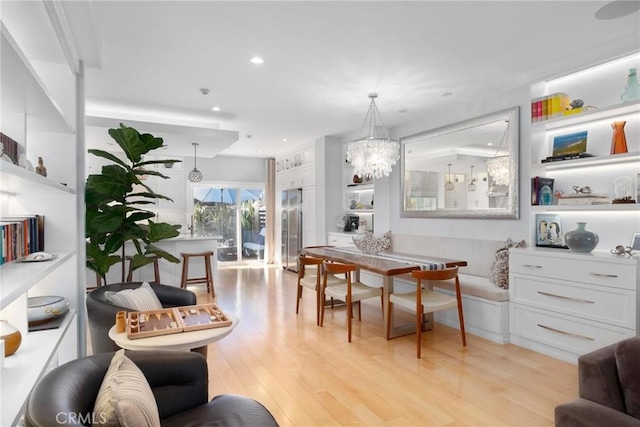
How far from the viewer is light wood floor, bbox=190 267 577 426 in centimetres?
236

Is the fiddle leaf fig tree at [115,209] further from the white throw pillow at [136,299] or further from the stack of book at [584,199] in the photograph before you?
the stack of book at [584,199]

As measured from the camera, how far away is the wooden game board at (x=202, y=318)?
204 centimetres

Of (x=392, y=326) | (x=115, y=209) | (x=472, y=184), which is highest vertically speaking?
(x=472, y=184)

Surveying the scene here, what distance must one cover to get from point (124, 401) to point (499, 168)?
4.39 m

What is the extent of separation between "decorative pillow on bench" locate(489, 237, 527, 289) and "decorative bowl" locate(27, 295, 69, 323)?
371 cm

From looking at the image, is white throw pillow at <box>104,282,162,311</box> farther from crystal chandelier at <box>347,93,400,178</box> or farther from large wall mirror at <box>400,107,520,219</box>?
large wall mirror at <box>400,107,520,219</box>

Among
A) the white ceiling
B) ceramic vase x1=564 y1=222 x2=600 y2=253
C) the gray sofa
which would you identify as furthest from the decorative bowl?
ceramic vase x1=564 y1=222 x2=600 y2=253

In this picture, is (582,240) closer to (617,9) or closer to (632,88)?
(632,88)

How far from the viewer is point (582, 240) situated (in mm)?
3211

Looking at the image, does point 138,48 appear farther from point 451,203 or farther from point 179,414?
point 451,203

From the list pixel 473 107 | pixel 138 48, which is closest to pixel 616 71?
pixel 473 107

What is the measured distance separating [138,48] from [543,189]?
3.99m

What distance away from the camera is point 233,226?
365 inches

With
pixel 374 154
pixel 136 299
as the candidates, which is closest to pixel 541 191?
pixel 374 154
